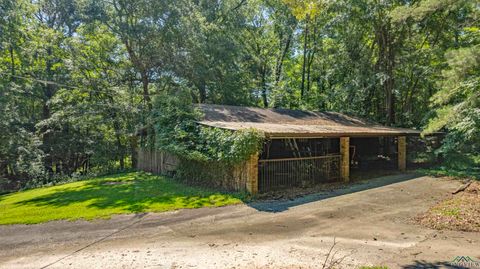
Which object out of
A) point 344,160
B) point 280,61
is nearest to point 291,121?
point 344,160

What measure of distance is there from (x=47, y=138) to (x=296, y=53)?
2191 cm

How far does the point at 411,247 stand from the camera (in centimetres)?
542

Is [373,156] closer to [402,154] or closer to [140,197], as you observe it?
[402,154]

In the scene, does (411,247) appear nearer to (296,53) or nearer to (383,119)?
(383,119)

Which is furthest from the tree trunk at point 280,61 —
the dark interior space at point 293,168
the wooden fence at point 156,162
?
the wooden fence at point 156,162

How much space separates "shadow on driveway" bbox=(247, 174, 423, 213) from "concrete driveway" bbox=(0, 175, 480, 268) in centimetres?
9

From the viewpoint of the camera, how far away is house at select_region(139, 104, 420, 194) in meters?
10.7

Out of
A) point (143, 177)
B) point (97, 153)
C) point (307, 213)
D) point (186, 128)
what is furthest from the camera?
point (97, 153)

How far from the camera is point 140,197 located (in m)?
10.4

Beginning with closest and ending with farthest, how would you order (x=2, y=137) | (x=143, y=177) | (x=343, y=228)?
1. (x=343, y=228)
2. (x=143, y=177)
3. (x=2, y=137)

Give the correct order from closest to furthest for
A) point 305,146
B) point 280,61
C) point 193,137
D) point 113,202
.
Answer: point 113,202, point 193,137, point 305,146, point 280,61

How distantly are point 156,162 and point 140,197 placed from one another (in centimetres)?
586

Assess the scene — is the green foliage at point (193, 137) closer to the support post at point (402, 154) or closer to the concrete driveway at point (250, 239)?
the concrete driveway at point (250, 239)

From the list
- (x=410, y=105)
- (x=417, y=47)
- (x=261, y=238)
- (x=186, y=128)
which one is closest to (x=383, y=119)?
(x=410, y=105)
